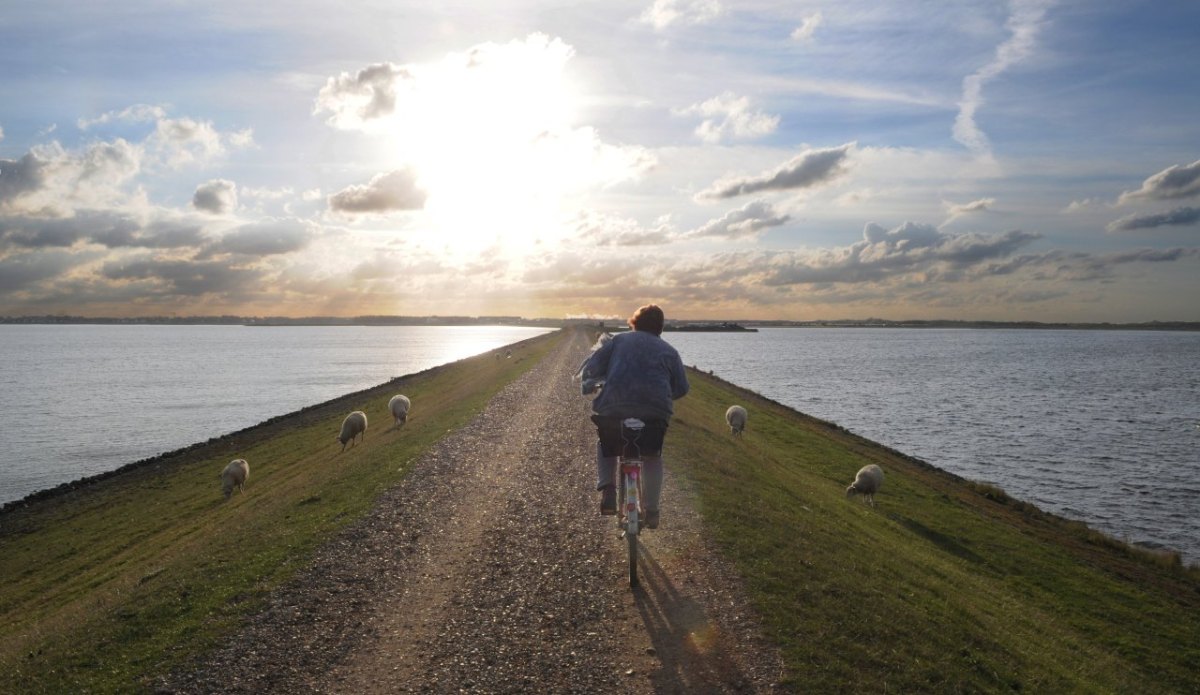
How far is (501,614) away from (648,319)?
4198 millimetres

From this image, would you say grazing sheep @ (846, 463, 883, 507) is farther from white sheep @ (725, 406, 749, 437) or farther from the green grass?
white sheep @ (725, 406, 749, 437)

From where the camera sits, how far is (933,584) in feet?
43.3

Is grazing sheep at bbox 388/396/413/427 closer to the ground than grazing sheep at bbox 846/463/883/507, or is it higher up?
higher up

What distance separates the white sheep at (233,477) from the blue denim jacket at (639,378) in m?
24.4

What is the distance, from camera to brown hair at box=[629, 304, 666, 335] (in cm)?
922

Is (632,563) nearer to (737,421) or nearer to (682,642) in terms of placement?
(682,642)

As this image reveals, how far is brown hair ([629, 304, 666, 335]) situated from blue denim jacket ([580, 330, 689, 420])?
27 cm

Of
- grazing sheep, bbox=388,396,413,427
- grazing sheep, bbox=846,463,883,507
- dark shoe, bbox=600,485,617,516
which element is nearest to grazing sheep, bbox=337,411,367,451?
grazing sheep, bbox=388,396,413,427

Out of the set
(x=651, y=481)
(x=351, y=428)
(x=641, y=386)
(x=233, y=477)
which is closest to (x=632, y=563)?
(x=651, y=481)

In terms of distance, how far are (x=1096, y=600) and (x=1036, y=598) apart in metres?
1.96

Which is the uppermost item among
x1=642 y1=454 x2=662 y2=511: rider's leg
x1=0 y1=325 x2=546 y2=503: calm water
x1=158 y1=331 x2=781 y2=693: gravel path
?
x1=642 y1=454 x2=662 y2=511: rider's leg

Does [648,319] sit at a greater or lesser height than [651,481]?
greater

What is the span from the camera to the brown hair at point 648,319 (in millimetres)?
9219

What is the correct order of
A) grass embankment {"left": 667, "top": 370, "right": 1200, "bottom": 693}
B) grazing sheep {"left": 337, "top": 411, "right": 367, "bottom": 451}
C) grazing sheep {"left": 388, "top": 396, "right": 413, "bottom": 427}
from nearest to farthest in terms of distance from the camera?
grass embankment {"left": 667, "top": 370, "right": 1200, "bottom": 693} < grazing sheep {"left": 337, "top": 411, "right": 367, "bottom": 451} < grazing sheep {"left": 388, "top": 396, "right": 413, "bottom": 427}
